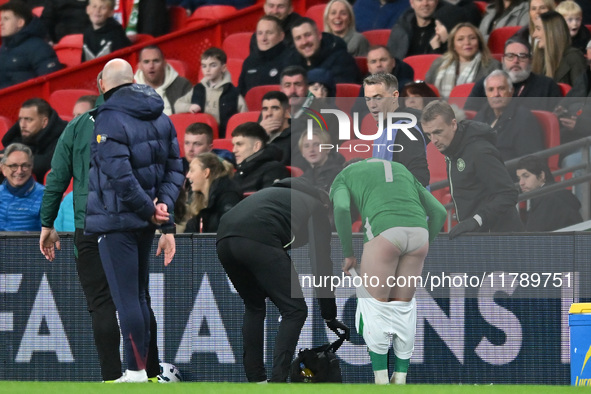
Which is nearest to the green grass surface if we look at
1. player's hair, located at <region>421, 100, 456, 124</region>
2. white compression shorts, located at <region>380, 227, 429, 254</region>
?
white compression shorts, located at <region>380, 227, 429, 254</region>

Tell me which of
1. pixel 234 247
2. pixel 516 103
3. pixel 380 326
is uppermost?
pixel 516 103

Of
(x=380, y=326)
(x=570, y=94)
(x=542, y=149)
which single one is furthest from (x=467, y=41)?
(x=380, y=326)

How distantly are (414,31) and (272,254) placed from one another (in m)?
4.71

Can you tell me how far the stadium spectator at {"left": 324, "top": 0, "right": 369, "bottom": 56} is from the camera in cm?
1104

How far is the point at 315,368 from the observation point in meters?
7.28

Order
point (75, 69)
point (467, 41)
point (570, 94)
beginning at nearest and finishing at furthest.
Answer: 1. point (570, 94)
2. point (467, 41)
3. point (75, 69)

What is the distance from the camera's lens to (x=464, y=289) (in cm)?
768

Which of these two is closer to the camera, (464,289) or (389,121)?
(389,121)

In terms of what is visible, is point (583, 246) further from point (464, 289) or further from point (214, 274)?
point (214, 274)

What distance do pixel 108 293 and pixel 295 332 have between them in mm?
1076

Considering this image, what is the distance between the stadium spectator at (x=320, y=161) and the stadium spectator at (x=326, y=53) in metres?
2.76

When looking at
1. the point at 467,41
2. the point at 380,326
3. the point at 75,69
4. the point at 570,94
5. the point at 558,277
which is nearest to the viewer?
the point at 380,326

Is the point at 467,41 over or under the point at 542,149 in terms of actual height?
over

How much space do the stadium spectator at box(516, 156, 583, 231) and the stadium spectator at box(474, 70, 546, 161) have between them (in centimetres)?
19
